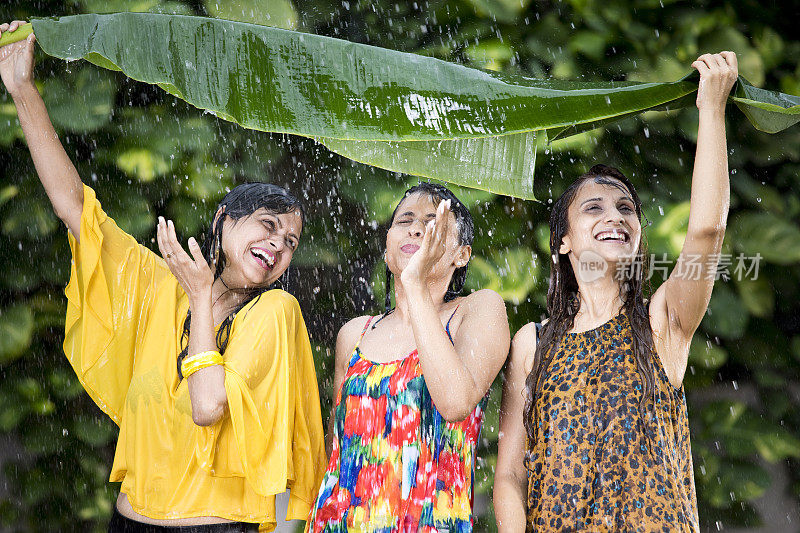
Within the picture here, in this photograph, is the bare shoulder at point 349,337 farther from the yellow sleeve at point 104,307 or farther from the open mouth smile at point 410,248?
the yellow sleeve at point 104,307

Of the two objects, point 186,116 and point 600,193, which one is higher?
point 186,116

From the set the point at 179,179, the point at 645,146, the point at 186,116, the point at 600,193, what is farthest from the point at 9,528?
the point at 645,146

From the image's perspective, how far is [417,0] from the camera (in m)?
2.95

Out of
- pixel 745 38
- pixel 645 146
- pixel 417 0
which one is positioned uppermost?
pixel 417 0

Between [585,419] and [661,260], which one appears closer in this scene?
[585,419]

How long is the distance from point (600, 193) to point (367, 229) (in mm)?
1217

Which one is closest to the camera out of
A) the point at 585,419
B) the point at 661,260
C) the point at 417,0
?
the point at 585,419

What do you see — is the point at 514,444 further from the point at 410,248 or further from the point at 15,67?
the point at 15,67

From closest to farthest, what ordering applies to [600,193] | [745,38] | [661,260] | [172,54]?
1. [172,54]
2. [600,193]
3. [661,260]
4. [745,38]

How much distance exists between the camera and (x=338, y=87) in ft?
4.88

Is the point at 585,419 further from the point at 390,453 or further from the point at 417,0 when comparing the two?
the point at 417,0

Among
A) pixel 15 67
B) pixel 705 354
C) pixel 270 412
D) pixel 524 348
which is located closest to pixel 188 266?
pixel 270 412

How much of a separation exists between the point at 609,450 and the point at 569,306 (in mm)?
423

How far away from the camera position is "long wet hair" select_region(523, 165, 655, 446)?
1827 mm
